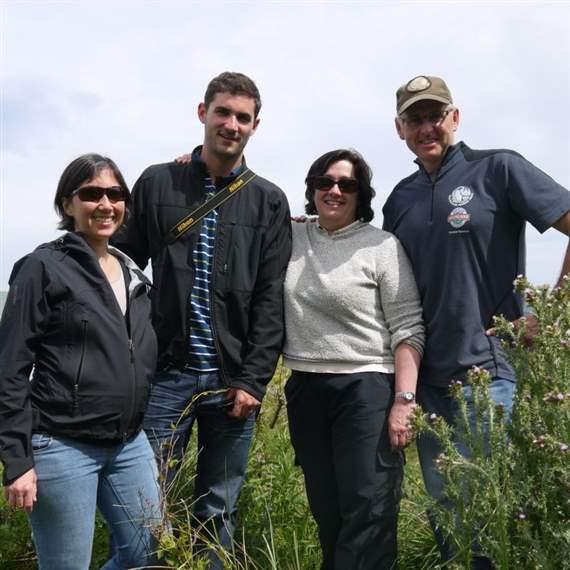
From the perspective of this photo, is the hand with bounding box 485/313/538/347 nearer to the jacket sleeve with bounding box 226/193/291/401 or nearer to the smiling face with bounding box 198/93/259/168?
the jacket sleeve with bounding box 226/193/291/401

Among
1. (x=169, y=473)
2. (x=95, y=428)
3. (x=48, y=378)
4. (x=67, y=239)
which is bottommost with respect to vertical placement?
(x=169, y=473)

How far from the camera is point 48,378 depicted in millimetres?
3178

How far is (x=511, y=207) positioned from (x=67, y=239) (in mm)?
2216

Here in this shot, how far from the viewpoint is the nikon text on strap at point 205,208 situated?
4.06 metres

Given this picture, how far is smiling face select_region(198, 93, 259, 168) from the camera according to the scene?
416 centimetres

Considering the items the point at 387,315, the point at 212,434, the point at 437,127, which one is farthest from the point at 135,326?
the point at 437,127

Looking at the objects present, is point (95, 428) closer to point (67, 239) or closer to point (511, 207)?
point (67, 239)

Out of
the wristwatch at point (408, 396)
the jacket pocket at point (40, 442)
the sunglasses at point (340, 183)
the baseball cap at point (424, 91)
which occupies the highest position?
the baseball cap at point (424, 91)

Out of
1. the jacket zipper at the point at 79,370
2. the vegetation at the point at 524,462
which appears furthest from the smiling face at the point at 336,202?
the jacket zipper at the point at 79,370

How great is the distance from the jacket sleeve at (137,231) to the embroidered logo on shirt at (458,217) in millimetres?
1654

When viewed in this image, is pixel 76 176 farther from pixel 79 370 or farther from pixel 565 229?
pixel 565 229

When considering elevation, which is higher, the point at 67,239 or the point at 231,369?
the point at 67,239

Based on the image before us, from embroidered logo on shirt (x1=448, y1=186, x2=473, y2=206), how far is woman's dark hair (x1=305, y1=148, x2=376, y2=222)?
50 cm

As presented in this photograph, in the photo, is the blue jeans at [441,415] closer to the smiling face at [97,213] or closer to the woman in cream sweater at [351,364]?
the woman in cream sweater at [351,364]
